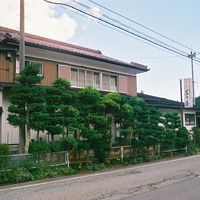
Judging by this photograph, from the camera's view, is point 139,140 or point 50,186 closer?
point 50,186

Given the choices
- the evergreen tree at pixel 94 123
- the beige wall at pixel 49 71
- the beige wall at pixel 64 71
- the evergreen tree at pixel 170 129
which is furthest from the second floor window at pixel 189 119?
the evergreen tree at pixel 94 123

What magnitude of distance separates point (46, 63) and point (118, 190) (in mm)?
12815

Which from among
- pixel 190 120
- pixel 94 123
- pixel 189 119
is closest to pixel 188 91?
pixel 189 119

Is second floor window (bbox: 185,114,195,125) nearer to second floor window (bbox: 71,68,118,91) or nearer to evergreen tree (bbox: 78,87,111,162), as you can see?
second floor window (bbox: 71,68,118,91)

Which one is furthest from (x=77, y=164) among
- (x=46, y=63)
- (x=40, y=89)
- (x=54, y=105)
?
(x=46, y=63)

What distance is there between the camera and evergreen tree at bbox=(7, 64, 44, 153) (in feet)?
49.6

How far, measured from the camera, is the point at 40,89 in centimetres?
1558

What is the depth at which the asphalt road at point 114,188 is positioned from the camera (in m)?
9.77

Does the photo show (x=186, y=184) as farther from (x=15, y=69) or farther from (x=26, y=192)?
(x=15, y=69)

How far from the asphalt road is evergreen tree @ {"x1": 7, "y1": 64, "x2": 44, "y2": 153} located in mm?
3187

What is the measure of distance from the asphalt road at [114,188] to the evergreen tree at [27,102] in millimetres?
3187

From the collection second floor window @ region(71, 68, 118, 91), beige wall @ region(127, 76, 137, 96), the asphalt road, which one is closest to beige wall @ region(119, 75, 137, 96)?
beige wall @ region(127, 76, 137, 96)

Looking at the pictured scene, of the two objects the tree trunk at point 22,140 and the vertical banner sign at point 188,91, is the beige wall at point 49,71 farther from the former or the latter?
the vertical banner sign at point 188,91

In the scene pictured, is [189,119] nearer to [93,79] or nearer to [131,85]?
[131,85]
